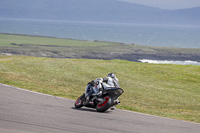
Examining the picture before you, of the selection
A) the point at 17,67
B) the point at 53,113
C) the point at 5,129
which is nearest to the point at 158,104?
the point at 53,113

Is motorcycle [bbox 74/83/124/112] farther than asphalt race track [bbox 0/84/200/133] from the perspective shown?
Yes

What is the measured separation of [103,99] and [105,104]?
0.24 metres

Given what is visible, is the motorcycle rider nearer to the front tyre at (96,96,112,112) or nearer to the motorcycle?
the motorcycle

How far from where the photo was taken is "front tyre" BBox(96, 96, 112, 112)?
45.2ft

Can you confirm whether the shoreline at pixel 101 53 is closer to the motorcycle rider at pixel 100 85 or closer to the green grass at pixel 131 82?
the green grass at pixel 131 82

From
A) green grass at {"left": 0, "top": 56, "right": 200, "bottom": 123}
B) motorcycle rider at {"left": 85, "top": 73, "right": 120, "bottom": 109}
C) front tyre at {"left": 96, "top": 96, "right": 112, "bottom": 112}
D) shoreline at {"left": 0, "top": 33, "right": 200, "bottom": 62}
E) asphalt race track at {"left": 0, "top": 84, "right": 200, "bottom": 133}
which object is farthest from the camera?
shoreline at {"left": 0, "top": 33, "right": 200, "bottom": 62}

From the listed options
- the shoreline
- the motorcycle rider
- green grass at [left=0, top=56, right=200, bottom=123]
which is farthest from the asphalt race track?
the shoreline

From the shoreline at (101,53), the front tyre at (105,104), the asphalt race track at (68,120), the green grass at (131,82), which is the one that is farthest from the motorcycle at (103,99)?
the shoreline at (101,53)

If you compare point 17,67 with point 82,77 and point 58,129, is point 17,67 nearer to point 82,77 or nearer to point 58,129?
point 82,77

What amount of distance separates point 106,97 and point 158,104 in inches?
332

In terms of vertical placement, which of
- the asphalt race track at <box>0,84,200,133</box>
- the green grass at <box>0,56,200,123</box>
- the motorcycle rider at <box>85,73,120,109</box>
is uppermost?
the motorcycle rider at <box>85,73,120,109</box>

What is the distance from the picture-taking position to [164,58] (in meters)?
98.8

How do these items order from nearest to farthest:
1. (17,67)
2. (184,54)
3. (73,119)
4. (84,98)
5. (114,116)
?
(73,119) → (114,116) → (84,98) → (17,67) → (184,54)

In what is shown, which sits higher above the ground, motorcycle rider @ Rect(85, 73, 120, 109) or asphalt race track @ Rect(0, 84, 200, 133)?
motorcycle rider @ Rect(85, 73, 120, 109)
